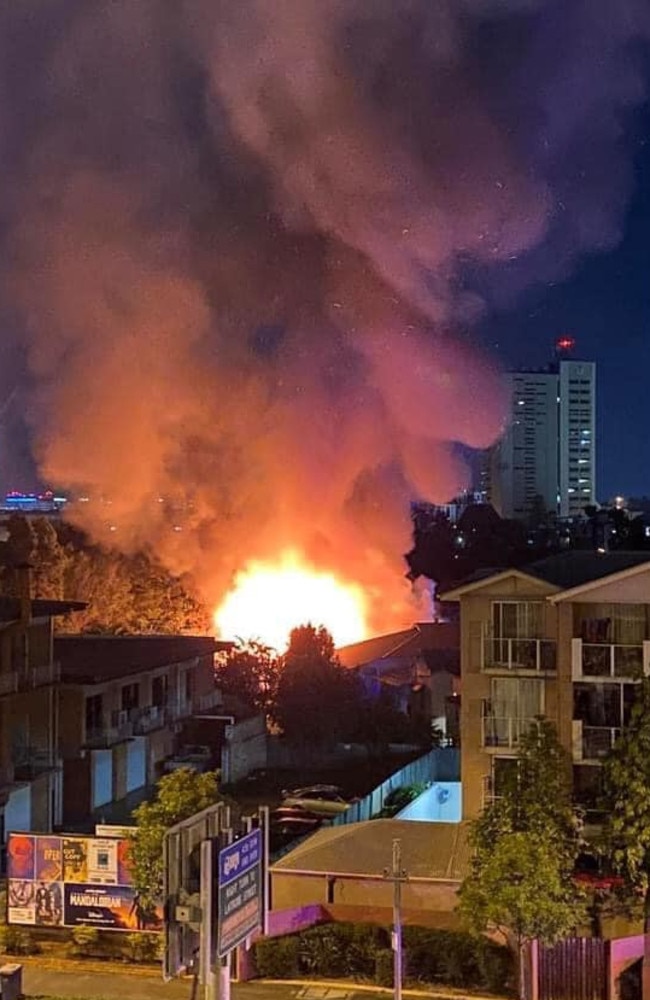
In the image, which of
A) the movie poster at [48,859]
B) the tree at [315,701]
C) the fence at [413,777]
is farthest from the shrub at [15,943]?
the tree at [315,701]

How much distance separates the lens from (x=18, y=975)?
1670cm

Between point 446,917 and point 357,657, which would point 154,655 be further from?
point 446,917

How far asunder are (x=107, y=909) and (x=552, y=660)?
8.46 meters

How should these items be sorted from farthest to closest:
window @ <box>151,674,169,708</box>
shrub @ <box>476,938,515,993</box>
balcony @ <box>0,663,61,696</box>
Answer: window @ <box>151,674,169,708</box> → balcony @ <box>0,663,61,696</box> → shrub @ <box>476,938,515,993</box>

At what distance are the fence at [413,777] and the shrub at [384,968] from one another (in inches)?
318

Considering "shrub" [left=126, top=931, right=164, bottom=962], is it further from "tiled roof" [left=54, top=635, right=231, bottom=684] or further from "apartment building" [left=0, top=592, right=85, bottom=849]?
"tiled roof" [left=54, top=635, right=231, bottom=684]

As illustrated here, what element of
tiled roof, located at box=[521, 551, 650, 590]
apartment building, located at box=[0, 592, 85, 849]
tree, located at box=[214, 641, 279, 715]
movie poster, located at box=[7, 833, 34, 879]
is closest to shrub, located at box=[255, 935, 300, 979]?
movie poster, located at box=[7, 833, 34, 879]

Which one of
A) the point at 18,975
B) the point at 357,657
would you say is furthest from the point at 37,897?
the point at 357,657

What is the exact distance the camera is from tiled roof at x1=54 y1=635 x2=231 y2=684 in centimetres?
3123

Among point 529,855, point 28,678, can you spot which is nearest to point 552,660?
point 529,855

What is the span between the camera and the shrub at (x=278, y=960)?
17.8 metres

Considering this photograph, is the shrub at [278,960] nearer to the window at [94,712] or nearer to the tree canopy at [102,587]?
the window at [94,712]

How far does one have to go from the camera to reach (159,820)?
17203 millimetres

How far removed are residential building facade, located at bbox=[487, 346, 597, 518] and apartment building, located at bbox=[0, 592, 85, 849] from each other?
460 ft
